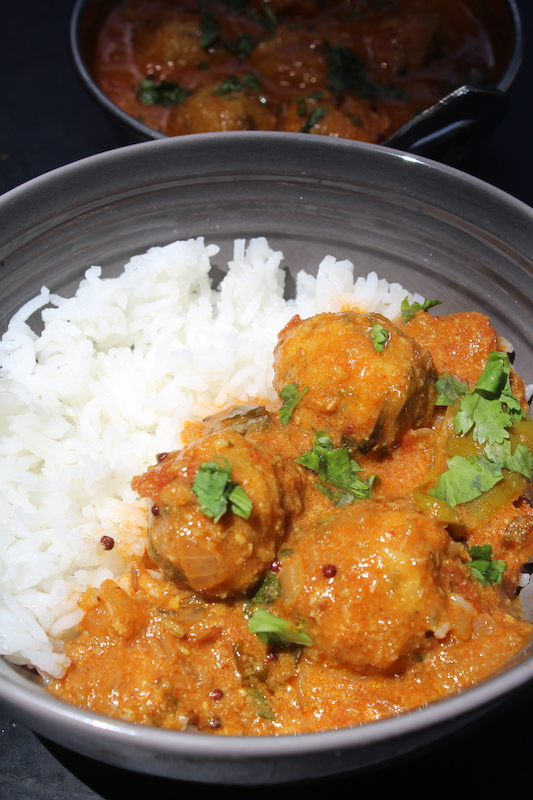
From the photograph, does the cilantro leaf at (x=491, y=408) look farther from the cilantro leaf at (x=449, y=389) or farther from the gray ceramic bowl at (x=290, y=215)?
the gray ceramic bowl at (x=290, y=215)

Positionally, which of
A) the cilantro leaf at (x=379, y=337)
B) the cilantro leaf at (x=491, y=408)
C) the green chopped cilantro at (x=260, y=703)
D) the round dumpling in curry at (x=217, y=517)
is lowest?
the green chopped cilantro at (x=260, y=703)

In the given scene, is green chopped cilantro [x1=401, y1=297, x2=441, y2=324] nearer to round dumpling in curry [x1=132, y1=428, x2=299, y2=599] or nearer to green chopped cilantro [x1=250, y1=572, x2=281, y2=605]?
round dumpling in curry [x1=132, y1=428, x2=299, y2=599]

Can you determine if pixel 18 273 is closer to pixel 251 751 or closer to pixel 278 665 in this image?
pixel 278 665

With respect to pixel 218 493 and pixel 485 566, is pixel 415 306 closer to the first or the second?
pixel 485 566

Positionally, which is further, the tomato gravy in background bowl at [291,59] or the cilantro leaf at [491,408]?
the tomato gravy in background bowl at [291,59]

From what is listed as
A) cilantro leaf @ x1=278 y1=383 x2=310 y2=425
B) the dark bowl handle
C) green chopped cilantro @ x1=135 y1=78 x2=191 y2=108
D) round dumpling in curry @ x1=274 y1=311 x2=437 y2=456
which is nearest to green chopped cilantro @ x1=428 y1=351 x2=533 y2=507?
round dumpling in curry @ x1=274 y1=311 x2=437 y2=456

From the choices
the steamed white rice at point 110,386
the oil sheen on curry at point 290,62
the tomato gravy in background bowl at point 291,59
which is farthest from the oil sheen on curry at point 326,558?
the oil sheen on curry at point 290,62

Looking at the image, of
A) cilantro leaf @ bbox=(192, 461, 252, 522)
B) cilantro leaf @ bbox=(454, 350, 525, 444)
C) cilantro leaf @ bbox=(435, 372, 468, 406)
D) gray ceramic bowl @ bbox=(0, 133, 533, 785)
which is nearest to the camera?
cilantro leaf @ bbox=(192, 461, 252, 522)
